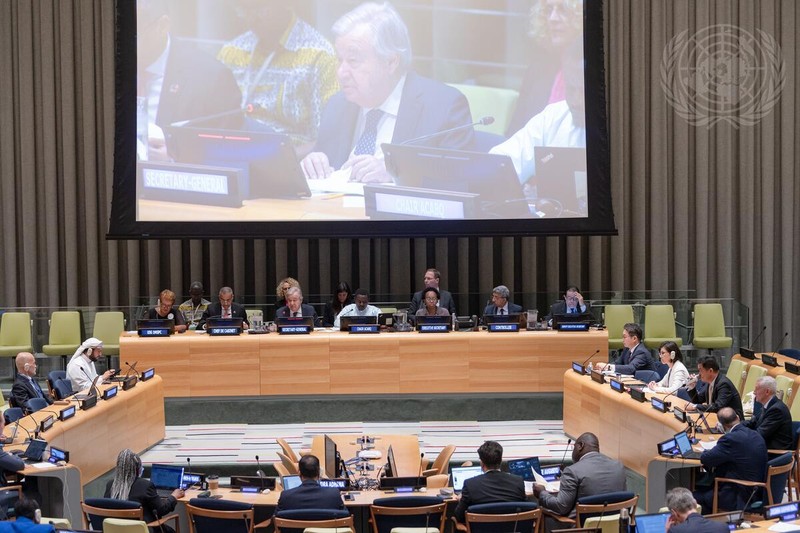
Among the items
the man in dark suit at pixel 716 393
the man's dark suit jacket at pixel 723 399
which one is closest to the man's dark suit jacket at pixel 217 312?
the man in dark suit at pixel 716 393

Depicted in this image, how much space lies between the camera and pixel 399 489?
731 centimetres

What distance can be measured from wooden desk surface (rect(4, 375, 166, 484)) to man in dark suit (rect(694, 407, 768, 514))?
507cm

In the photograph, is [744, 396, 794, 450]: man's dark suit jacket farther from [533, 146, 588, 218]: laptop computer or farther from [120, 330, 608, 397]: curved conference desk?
[533, 146, 588, 218]: laptop computer

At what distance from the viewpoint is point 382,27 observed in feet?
45.1

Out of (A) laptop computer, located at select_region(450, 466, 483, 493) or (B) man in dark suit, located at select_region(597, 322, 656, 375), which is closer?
(A) laptop computer, located at select_region(450, 466, 483, 493)

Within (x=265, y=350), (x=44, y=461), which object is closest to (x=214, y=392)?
(x=265, y=350)

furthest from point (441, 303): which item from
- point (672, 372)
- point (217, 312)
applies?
point (672, 372)

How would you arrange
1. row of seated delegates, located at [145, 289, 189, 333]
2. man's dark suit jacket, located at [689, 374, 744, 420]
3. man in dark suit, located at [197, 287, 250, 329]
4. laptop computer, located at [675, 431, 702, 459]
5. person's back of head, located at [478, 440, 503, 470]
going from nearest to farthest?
1. person's back of head, located at [478, 440, 503, 470]
2. laptop computer, located at [675, 431, 702, 459]
3. man's dark suit jacket, located at [689, 374, 744, 420]
4. row of seated delegates, located at [145, 289, 189, 333]
5. man in dark suit, located at [197, 287, 250, 329]

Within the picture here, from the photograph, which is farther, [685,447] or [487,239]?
[487,239]

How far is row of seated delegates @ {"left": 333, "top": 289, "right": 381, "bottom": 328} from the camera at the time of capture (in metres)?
12.0

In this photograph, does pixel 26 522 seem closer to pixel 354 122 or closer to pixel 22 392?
pixel 22 392

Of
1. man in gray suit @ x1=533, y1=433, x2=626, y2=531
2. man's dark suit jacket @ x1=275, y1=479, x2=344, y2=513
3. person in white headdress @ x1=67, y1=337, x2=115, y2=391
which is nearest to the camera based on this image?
man's dark suit jacket @ x1=275, y1=479, x2=344, y2=513

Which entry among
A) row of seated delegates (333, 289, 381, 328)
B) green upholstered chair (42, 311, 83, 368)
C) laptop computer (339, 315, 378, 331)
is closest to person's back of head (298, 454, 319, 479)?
laptop computer (339, 315, 378, 331)

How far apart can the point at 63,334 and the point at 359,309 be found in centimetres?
384
